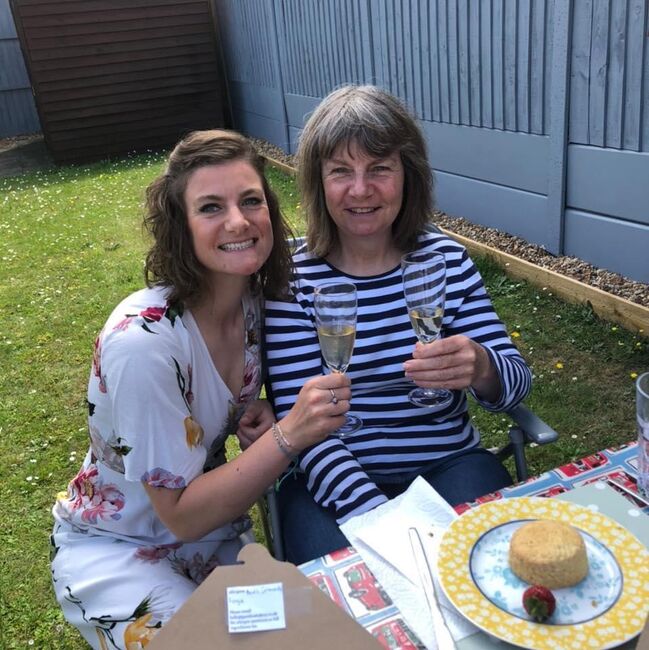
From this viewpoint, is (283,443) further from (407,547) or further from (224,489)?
(407,547)

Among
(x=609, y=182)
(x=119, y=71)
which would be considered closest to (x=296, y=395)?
(x=609, y=182)

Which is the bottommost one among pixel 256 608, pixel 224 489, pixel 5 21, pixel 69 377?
pixel 69 377

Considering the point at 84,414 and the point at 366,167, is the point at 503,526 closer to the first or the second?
the point at 366,167

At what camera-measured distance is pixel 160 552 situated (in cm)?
196

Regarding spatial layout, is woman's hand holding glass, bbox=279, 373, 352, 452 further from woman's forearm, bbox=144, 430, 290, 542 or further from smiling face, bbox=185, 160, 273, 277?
smiling face, bbox=185, 160, 273, 277

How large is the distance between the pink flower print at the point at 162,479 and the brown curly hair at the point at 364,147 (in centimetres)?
92

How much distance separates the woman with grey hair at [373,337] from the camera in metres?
1.91

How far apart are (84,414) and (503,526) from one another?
346 centimetres

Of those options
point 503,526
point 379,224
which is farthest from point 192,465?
point 379,224

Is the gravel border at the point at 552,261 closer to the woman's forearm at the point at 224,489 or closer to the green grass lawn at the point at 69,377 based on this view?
the green grass lawn at the point at 69,377

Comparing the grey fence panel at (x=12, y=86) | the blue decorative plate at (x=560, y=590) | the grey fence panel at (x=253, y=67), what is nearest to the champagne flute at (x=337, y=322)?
the blue decorative plate at (x=560, y=590)

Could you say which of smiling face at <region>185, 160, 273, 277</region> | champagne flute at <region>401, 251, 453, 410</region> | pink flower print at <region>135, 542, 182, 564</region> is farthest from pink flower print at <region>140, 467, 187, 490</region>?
champagne flute at <region>401, 251, 453, 410</region>

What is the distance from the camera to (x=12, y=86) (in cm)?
1595

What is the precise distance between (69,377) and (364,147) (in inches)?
130
